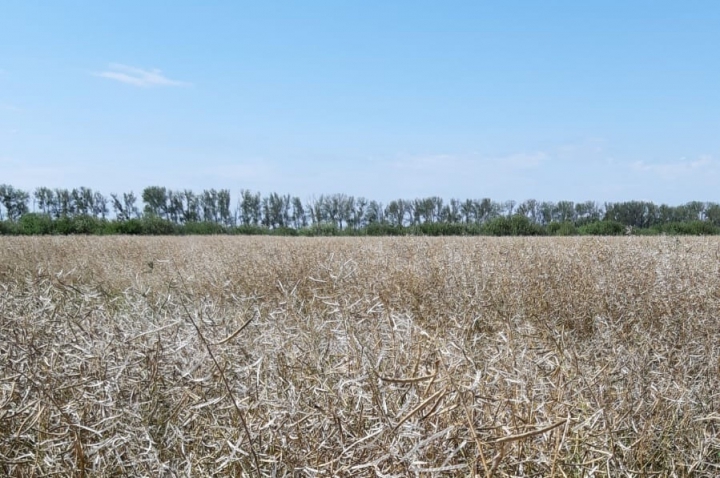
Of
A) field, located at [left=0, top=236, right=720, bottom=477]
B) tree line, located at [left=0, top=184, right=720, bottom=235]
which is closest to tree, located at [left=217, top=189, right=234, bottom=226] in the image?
tree line, located at [left=0, top=184, right=720, bottom=235]

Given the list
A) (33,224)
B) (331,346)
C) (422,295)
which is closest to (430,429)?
(331,346)

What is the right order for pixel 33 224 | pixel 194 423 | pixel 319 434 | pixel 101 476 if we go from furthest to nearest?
pixel 33 224 → pixel 194 423 → pixel 101 476 → pixel 319 434

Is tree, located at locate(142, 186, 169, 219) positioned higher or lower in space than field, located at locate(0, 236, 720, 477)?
higher

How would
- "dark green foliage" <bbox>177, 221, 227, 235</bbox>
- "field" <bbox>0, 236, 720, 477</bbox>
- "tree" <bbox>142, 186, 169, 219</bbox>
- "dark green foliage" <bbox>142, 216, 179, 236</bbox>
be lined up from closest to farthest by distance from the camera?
"field" <bbox>0, 236, 720, 477</bbox> < "dark green foliage" <bbox>142, 216, 179, 236</bbox> < "dark green foliage" <bbox>177, 221, 227, 235</bbox> < "tree" <bbox>142, 186, 169, 219</bbox>

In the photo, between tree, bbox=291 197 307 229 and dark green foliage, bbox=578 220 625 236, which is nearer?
dark green foliage, bbox=578 220 625 236

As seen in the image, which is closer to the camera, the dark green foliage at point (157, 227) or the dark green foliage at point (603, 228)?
the dark green foliage at point (603, 228)

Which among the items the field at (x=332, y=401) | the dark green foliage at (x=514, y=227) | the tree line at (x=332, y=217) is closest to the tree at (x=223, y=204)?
the tree line at (x=332, y=217)

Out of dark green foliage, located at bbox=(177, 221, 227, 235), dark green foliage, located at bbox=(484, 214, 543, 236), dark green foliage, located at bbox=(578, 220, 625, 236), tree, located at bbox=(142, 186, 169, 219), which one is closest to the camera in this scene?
dark green foliage, located at bbox=(484, 214, 543, 236)

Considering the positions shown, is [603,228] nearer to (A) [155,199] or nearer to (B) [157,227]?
(B) [157,227]

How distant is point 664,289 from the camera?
4.91 metres

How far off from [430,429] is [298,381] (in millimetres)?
759

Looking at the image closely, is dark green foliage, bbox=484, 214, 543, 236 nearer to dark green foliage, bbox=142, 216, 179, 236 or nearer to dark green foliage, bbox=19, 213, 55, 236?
dark green foliage, bbox=142, 216, 179, 236

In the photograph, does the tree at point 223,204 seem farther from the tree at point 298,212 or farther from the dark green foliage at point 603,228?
the dark green foliage at point 603,228

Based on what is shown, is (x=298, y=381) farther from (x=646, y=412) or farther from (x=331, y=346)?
(x=646, y=412)
